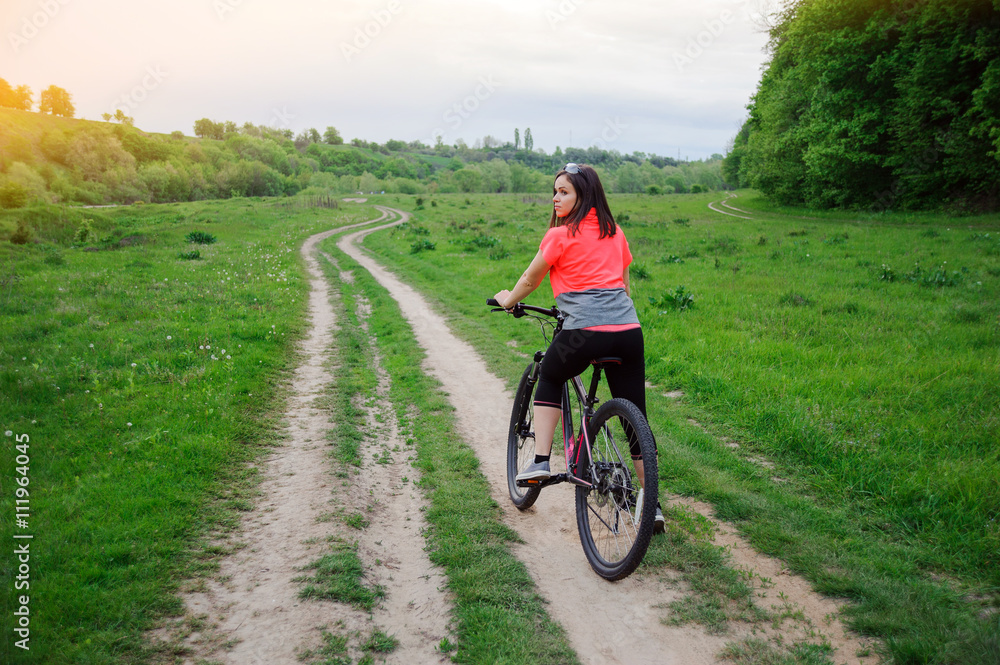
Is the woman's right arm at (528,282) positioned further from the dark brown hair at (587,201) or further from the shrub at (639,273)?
the shrub at (639,273)

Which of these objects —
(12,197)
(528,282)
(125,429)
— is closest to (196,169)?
(12,197)

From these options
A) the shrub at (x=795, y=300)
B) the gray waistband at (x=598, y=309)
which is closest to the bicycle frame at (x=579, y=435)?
the gray waistband at (x=598, y=309)

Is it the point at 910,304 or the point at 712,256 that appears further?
the point at 712,256

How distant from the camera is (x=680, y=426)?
20.0 feet

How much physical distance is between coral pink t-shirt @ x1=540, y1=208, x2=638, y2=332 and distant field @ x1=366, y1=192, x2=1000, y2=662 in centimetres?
221

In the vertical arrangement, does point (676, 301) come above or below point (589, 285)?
below

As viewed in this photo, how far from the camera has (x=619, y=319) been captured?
11.7 feet

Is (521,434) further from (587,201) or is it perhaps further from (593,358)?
(587,201)

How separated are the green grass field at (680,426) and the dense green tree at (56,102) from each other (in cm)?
10176

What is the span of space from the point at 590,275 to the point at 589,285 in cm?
7

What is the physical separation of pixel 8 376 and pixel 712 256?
18.4m

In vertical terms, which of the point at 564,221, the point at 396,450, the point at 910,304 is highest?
the point at 564,221

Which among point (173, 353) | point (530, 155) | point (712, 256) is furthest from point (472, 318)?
point (530, 155)

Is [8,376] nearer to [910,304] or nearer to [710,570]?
[710,570]
